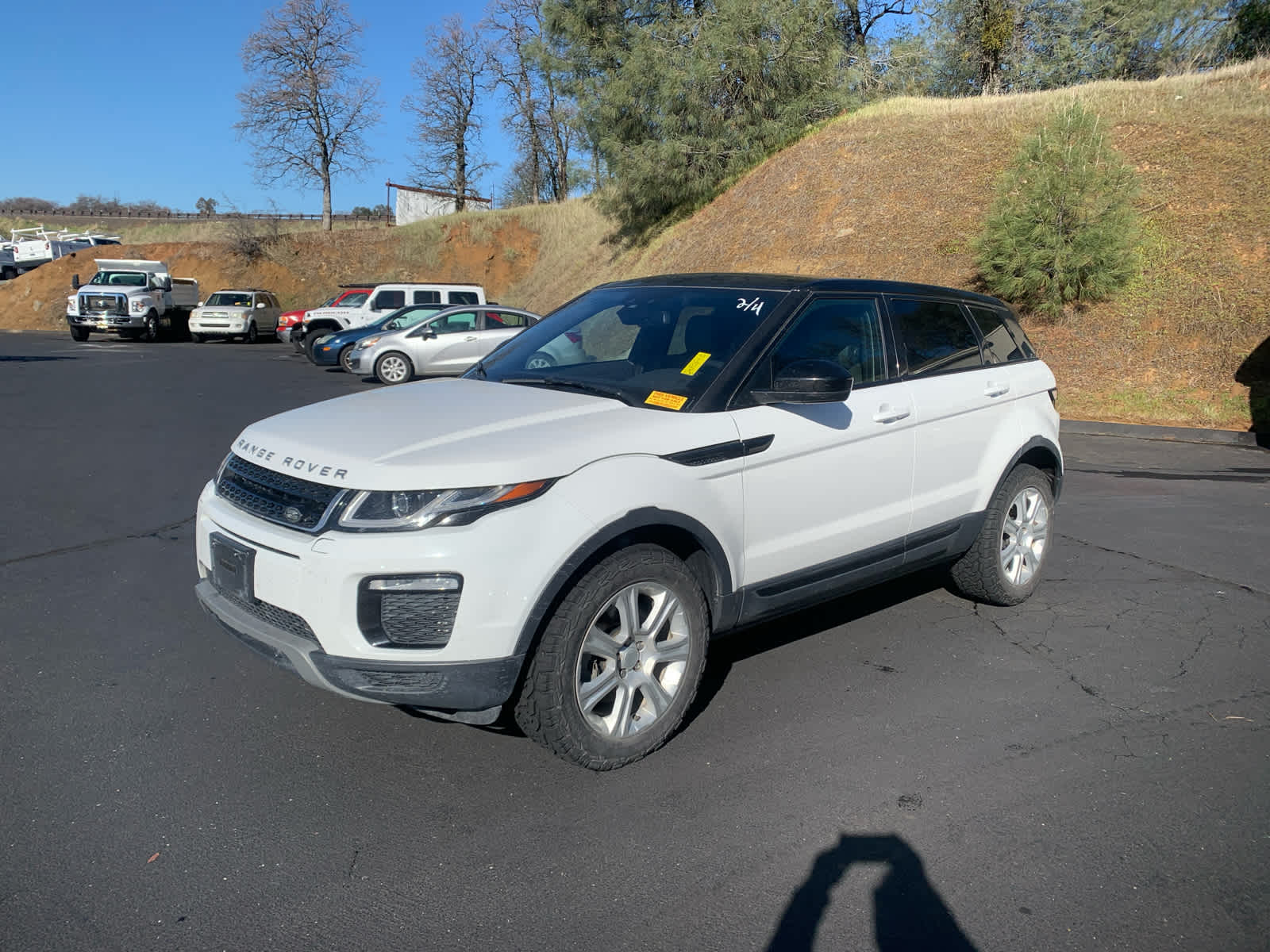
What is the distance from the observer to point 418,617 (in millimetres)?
3156

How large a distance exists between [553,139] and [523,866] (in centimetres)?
5194

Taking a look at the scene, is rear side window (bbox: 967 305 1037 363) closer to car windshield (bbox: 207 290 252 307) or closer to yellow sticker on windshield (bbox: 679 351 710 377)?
yellow sticker on windshield (bbox: 679 351 710 377)

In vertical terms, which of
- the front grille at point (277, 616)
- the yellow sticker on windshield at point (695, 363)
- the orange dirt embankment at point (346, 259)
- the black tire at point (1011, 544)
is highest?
the orange dirt embankment at point (346, 259)

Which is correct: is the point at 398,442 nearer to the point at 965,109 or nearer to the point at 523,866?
the point at 523,866

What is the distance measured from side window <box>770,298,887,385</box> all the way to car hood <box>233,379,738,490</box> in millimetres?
647

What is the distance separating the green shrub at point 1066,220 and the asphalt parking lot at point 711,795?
1173cm

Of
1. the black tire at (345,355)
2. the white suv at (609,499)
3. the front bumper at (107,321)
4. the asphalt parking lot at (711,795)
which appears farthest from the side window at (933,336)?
the front bumper at (107,321)

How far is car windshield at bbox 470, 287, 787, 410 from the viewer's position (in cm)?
409

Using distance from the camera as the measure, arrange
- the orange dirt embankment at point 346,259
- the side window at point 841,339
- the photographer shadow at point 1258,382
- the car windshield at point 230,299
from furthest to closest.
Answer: the orange dirt embankment at point 346,259 → the car windshield at point 230,299 → the photographer shadow at point 1258,382 → the side window at point 841,339

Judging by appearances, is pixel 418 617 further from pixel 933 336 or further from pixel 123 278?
pixel 123 278

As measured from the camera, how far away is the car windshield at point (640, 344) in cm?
409

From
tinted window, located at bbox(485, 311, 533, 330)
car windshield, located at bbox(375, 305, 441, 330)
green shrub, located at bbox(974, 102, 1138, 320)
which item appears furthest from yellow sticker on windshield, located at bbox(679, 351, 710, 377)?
car windshield, located at bbox(375, 305, 441, 330)

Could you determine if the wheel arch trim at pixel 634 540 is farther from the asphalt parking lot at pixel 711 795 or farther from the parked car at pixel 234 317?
the parked car at pixel 234 317

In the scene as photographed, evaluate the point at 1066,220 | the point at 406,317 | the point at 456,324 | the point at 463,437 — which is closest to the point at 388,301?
the point at 406,317
